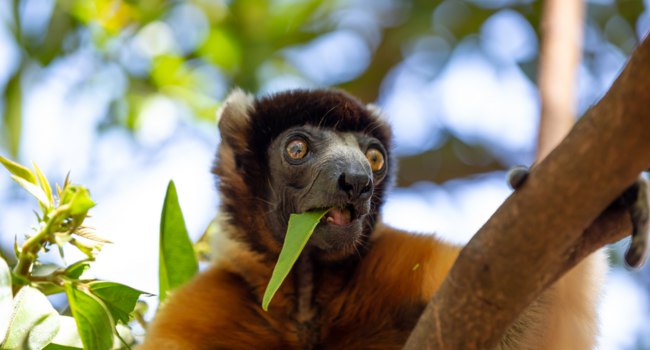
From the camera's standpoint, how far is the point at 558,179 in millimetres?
2227

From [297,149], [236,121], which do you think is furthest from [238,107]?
[297,149]

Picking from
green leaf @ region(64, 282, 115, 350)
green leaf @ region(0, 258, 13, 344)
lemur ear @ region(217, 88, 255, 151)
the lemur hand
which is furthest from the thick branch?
lemur ear @ region(217, 88, 255, 151)

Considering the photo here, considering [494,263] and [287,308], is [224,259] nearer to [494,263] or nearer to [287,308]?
[287,308]

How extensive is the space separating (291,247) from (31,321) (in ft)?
3.27

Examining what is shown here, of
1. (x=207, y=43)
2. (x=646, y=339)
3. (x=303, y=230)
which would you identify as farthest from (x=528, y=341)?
(x=207, y=43)

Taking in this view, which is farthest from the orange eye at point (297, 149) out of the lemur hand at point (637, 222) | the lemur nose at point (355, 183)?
the lemur hand at point (637, 222)

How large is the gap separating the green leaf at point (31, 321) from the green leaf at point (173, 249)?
1.01 meters

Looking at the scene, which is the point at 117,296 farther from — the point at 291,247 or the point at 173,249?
the point at 173,249

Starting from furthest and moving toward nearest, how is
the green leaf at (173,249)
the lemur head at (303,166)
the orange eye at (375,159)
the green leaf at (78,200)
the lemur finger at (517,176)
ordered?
the orange eye at (375,159) < the lemur head at (303,166) < the green leaf at (173,249) < the green leaf at (78,200) < the lemur finger at (517,176)

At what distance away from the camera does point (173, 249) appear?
4047 millimetres

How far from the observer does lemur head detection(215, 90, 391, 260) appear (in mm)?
4012

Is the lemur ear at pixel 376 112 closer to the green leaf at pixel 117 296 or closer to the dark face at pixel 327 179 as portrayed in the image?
the dark face at pixel 327 179

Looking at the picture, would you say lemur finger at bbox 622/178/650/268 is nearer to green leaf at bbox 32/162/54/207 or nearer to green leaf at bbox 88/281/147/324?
green leaf at bbox 88/281/147/324

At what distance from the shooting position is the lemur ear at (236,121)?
4.87m
